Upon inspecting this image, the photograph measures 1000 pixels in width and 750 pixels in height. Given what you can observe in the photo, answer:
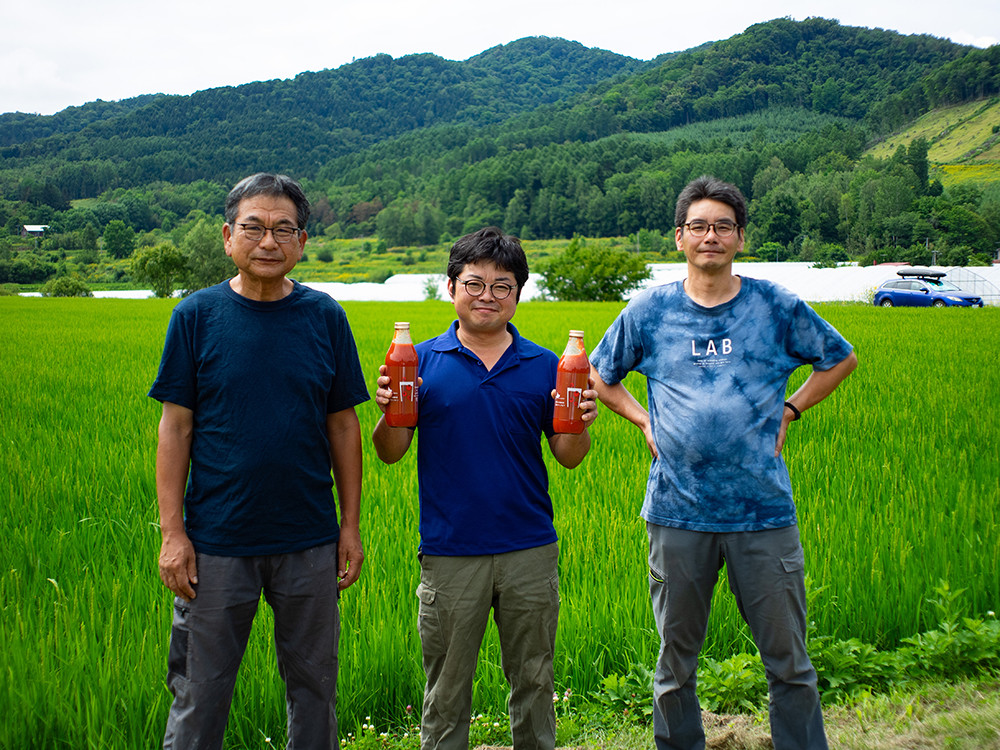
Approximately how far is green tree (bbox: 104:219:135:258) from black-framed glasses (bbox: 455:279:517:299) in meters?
95.1

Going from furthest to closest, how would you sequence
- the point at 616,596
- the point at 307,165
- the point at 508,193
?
the point at 307,165 < the point at 508,193 < the point at 616,596

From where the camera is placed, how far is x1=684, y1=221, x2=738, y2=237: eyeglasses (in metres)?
2.49

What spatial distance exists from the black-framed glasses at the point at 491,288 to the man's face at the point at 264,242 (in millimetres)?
506

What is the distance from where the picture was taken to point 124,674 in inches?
113

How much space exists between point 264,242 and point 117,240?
9623cm

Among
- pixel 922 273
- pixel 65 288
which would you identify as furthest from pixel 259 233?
pixel 65 288

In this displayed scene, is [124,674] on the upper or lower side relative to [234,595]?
lower

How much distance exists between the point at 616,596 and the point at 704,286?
1.79 metres

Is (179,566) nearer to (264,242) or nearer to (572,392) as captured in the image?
(264,242)

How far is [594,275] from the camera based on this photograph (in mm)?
45312

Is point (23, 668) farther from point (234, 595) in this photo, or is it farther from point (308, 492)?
point (308, 492)

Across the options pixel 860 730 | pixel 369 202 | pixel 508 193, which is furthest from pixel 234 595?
pixel 369 202

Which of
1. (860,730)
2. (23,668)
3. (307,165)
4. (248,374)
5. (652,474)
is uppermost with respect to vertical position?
(307,165)

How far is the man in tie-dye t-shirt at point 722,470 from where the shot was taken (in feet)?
7.68
